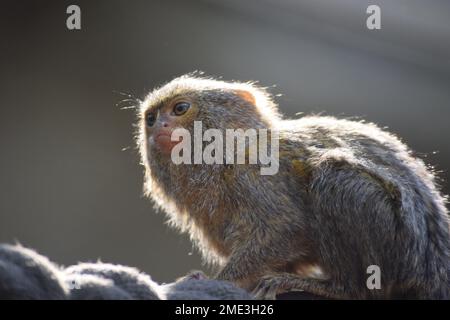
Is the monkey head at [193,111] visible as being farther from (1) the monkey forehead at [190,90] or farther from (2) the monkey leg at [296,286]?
(2) the monkey leg at [296,286]

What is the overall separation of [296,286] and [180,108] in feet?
4.25

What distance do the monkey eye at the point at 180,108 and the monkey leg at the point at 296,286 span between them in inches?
45.2

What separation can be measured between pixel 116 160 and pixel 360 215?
179 inches

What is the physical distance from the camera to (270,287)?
14.9 ft

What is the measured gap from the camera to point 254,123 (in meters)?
5.23

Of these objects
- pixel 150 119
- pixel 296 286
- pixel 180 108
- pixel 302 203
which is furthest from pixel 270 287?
pixel 150 119

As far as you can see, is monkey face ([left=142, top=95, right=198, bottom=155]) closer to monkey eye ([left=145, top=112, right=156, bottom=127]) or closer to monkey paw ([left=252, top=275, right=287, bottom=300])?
monkey eye ([left=145, top=112, right=156, bottom=127])

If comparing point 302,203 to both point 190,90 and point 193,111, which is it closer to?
point 193,111

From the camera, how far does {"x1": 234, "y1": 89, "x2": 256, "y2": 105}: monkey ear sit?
5375mm
